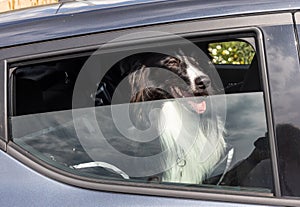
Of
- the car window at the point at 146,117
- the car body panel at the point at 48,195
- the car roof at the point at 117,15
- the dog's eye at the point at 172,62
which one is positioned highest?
the car roof at the point at 117,15

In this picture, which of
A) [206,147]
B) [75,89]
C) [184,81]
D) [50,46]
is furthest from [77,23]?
[206,147]

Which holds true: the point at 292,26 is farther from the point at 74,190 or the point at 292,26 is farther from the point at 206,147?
the point at 74,190

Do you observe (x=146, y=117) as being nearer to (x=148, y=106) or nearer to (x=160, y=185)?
(x=148, y=106)

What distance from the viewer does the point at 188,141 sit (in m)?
1.81

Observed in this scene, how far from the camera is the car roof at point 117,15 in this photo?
1.65 meters

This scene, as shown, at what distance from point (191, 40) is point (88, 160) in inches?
19.9

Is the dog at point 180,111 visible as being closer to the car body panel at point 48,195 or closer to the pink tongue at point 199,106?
the pink tongue at point 199,106

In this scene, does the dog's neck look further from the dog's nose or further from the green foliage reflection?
the green foliage reflection

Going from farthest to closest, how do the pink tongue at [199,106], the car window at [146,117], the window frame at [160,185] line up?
1. the pink tongue at [199,106]
2. the car window at [146,117]
3. the window frame at [160,185]

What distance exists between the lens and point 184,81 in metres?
1.87

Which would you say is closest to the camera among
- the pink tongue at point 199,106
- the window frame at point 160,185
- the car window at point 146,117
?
the window frame at point 160,185

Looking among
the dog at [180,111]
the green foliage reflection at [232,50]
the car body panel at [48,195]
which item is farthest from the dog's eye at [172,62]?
the car body panel at [48,195]

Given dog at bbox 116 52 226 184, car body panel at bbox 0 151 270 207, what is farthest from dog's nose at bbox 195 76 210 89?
car body panel at bbox 0 151 270 207

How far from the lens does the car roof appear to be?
1648 mm
